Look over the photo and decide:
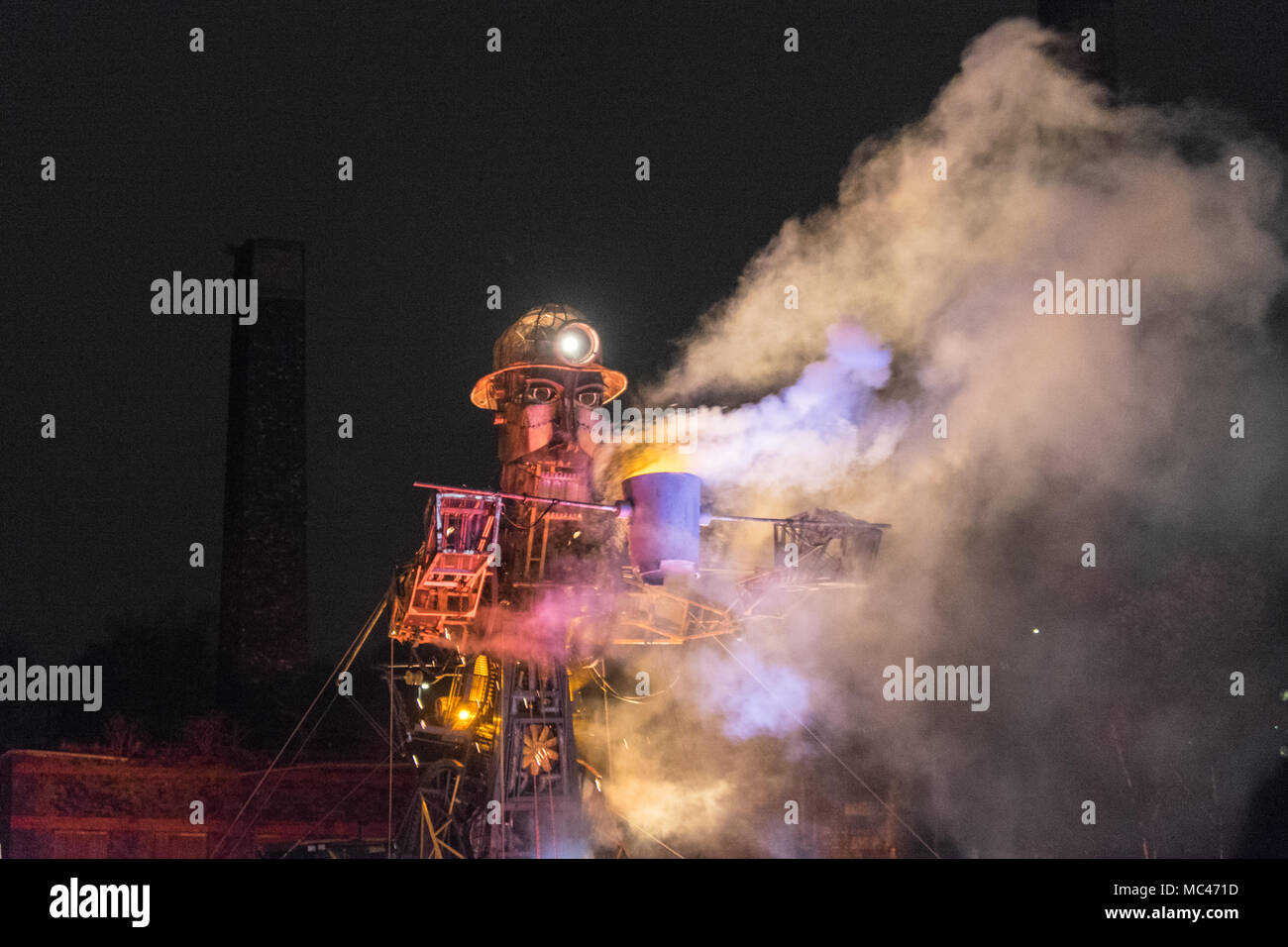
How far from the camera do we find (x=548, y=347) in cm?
1941

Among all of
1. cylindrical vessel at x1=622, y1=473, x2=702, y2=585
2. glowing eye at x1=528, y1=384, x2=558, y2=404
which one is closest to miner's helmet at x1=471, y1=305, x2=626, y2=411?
glowing eye at x1=528, y1=384, x2=558, y2=404

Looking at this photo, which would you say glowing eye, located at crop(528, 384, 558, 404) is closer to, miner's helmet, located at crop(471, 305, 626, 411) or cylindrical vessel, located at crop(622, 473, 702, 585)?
miner's helmet, located at crop(471, 305, 626, 411)

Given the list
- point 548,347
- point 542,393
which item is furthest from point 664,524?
point 548,347

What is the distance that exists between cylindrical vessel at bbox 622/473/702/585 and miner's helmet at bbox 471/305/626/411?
3181 mm

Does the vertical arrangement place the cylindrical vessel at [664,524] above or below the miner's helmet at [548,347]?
below

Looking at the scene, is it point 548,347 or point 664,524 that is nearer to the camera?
point 664,524

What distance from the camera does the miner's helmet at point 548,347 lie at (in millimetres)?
19359

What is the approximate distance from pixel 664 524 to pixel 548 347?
4.26m

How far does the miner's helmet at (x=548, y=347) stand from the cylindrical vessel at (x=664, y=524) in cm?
318

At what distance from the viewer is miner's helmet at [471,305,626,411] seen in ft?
63.5

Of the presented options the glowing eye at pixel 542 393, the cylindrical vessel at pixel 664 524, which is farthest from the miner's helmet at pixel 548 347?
the cylindrical vessel at pixel 664 524

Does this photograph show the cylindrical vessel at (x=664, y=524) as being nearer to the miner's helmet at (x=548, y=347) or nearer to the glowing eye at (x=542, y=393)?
the glowing eye at (x=542, y=393)

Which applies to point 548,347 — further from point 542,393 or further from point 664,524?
point 664,524
